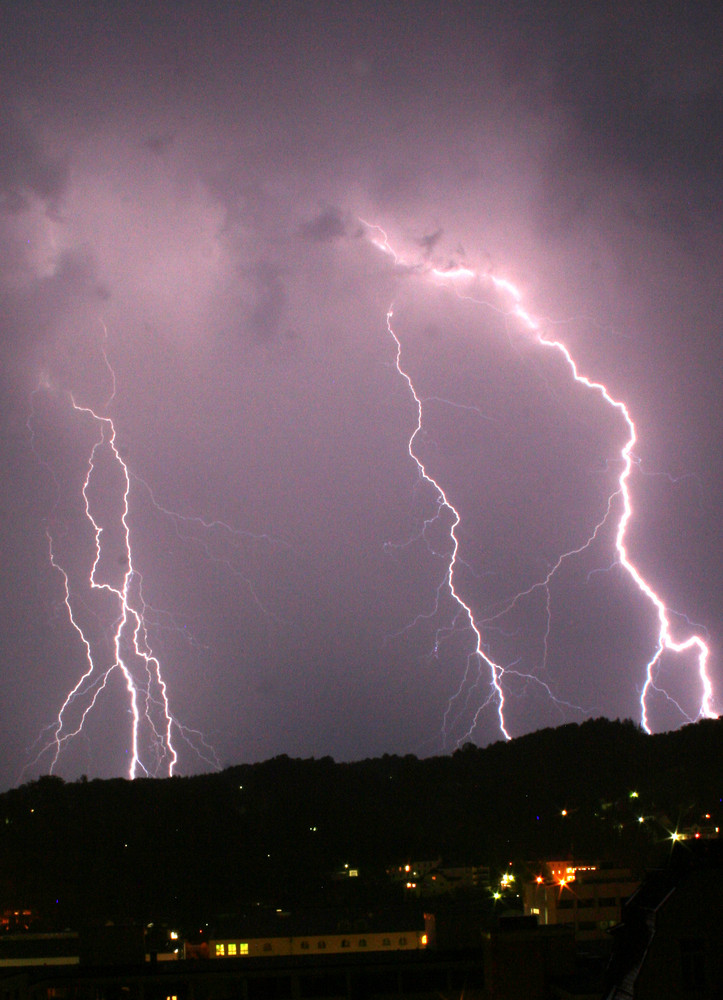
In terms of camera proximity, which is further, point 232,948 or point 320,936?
point 320,936

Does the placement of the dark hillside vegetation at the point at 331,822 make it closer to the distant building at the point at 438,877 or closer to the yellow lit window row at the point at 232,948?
the distant building at the point at 438,877

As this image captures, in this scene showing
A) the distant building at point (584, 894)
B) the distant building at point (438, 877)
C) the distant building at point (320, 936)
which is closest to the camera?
the distant building at point (320, 936)

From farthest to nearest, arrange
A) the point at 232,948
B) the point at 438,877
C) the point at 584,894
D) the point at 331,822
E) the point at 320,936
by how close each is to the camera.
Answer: the point at 331,822
the point at 438,877
the point at 584,894
the point at 320,936
the point at 232,948

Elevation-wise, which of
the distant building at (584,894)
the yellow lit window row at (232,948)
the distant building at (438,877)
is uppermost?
the distant building at (584,894)

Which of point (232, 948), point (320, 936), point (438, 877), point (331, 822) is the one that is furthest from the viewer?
point (331, 822)

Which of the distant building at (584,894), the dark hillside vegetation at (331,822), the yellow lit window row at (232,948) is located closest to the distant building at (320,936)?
the yellow lit window row at (232,948)

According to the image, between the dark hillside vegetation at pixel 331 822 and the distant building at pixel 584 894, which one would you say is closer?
the distant building at pixel 584 894

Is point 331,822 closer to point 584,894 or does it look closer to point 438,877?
point 438,877

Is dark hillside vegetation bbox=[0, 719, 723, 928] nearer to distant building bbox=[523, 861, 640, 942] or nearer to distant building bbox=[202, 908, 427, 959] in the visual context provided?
distant building bbox=[523, 861, 640, 942]

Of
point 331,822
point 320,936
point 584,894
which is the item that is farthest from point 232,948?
point 331,822
